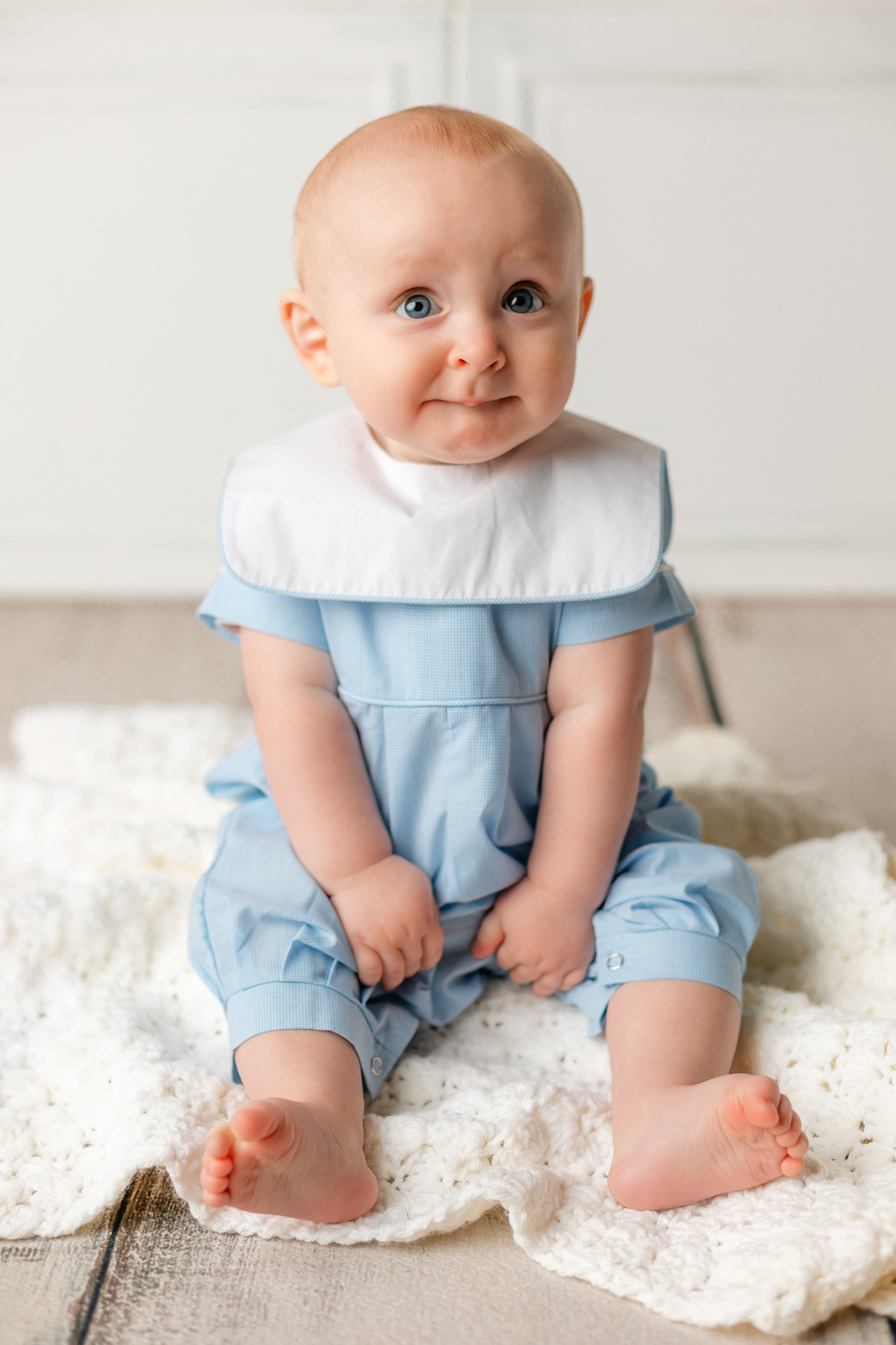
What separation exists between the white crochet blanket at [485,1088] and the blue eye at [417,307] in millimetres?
508

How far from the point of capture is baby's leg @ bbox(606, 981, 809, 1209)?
675 mm

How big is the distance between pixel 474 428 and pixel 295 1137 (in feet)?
1.44

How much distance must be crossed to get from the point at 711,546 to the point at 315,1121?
161 cm

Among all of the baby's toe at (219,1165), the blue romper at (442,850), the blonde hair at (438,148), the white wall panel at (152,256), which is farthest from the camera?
the white wall panel at (152,256)

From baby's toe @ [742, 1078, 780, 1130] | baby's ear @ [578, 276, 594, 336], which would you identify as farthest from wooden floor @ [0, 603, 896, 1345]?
baby's ear @ [578, 276, 594, 336]

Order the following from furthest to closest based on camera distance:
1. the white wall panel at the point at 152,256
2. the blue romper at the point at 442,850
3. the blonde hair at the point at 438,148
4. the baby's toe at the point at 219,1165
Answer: the white wall panel at the point at 152,256 < the blue romper at the point at 442,850 < the blonde hair at the point at 438,148 < the baby's toe at the point at 219,1165

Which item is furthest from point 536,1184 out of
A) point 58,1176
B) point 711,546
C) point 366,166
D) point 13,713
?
point 711,546

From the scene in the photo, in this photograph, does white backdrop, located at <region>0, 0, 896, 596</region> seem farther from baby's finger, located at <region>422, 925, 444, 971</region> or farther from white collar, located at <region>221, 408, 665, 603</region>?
baby's finger, located at <region>422, 925, 444, 971</region>

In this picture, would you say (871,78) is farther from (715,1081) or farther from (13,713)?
(715,1081)

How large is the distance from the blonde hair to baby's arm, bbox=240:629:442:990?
31 centimetres

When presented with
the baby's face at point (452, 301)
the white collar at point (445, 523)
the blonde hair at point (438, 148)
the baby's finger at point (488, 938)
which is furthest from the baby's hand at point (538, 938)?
the blonde hair at point (438, 148)

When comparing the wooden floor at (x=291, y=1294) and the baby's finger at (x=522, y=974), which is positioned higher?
the baby's finger at (x=522, y=974)

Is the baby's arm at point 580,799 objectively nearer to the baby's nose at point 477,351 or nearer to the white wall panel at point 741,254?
the baby's nose at point 477,351

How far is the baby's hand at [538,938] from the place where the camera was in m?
0.90
